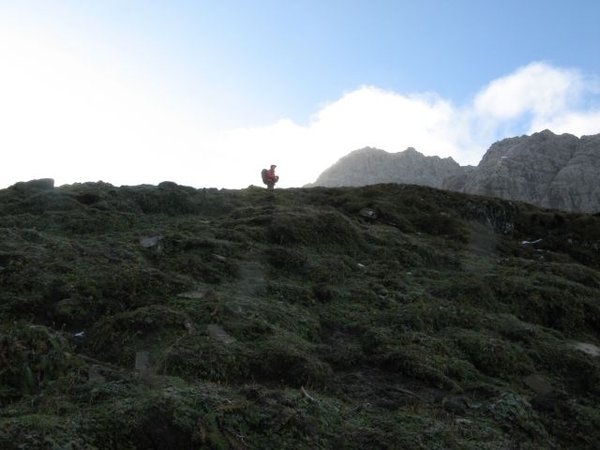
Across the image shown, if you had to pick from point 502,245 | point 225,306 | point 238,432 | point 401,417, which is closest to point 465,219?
point 502,245

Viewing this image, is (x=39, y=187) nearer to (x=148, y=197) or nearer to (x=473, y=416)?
(x=148, y=197)

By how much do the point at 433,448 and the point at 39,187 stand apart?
72.8 feet

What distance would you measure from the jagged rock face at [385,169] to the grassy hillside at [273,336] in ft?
413

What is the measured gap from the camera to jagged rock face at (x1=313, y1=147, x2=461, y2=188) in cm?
14788

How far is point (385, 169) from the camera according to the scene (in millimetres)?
155250

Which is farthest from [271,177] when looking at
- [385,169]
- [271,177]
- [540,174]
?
[385,169]

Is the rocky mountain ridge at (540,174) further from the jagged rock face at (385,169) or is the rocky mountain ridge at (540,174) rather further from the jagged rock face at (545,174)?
the jagged rock face at (385,169)

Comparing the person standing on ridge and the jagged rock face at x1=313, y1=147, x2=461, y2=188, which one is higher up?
the jagged rock face at x1=313, y1=147, x2=461, y2=188

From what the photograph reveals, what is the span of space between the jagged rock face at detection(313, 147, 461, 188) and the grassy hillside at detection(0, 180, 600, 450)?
125874 millimetres

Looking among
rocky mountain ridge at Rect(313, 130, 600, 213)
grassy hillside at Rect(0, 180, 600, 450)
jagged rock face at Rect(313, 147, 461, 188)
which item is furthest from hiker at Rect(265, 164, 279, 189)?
jagged rock face at Rect(313, 147, 461, 188)

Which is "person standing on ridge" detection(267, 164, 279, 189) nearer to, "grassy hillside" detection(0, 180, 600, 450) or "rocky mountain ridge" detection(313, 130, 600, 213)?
"grassy hillside" detection(0, 180, 600, 450)

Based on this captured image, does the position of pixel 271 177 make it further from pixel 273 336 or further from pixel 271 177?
pixel 273 336

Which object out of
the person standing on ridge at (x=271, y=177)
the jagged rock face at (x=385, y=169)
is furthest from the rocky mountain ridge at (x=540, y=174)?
the person standing on ridge at (x=271, y=177)

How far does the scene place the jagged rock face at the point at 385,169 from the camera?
5822 inches
